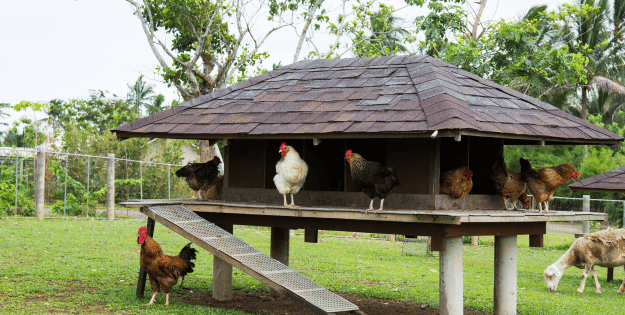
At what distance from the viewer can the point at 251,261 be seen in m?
7.73

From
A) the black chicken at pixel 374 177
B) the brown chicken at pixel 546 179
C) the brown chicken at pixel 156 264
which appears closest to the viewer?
the black chicken at pixel 374 177

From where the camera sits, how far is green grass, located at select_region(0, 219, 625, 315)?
30.0ft

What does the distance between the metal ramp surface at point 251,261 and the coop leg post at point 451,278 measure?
47.3 inches

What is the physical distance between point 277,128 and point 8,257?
7456 mm

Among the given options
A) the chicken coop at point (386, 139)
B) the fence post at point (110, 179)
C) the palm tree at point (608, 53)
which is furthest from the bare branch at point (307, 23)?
the palm tree at point (608, 53)

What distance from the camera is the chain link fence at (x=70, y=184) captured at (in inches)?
735

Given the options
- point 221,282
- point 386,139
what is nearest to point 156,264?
point 221,282

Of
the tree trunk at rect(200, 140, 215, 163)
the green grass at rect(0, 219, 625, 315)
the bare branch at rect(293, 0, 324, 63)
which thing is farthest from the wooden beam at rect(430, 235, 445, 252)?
the bare branch at rect(293, 0, 324, 63)

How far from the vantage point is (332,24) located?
20953 millimetres

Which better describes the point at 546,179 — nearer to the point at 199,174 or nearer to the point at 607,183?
the point at 199,174

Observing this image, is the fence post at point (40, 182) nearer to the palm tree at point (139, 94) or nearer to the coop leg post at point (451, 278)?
the coop leg post at point (451, 278)

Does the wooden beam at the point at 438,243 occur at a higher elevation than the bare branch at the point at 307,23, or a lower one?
lower

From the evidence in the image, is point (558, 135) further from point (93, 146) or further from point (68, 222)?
point (93, 146)

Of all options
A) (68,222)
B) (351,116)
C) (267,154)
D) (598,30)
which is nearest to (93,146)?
(68,222)
